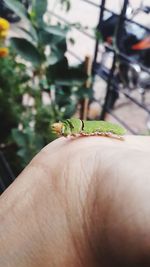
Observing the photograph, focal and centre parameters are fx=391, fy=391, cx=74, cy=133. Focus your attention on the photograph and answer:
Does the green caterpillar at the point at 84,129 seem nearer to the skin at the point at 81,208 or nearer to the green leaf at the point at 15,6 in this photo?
the skin at the point at 81,208

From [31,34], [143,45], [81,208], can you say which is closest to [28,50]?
[31,34]

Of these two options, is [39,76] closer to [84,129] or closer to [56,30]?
[56,30]

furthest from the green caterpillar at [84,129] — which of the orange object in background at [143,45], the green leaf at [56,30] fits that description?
the orange object in background at [143,45]

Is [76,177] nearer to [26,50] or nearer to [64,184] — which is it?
[64,184]

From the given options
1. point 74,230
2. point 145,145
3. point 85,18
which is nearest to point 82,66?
point 145,145

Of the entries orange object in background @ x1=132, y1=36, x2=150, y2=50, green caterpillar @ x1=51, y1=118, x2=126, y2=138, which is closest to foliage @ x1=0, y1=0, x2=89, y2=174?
green caterpillar @ x1=51, y1=118, x2=126, y2=138
